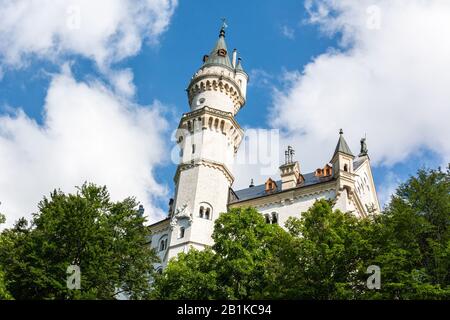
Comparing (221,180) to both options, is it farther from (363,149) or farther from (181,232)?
(363,149)

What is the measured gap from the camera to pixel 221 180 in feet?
156

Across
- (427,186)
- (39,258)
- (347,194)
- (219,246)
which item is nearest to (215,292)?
(219,246)

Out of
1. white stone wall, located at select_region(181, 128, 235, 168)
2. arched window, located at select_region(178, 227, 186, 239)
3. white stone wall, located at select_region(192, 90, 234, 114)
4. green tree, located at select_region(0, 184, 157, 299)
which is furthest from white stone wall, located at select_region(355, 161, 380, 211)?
green tree, located at select_region(0, 184, 157, 299)

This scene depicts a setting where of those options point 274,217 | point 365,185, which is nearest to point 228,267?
point 274,217

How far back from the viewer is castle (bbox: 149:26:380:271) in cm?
4322

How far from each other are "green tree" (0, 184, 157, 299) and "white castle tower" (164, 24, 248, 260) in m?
12.2

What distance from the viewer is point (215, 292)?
100 ft

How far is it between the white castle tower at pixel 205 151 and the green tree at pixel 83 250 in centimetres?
1218

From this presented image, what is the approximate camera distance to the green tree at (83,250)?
27.8 m

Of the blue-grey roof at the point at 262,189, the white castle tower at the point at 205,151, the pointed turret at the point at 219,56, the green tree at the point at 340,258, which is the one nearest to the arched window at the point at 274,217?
the blue-grey roof at the point at 262,189

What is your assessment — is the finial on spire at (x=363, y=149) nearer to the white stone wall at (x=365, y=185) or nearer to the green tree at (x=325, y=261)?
the white stone wall at (x=365, y=185)

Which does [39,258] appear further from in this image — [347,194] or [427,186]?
[347,194]

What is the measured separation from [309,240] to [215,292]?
24.1 ft

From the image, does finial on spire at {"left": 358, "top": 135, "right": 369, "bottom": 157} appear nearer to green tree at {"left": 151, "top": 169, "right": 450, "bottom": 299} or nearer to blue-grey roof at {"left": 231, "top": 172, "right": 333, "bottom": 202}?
blue-grey roof at {"left": 231, "top": 172, "right": 333, "bottom": 202}
